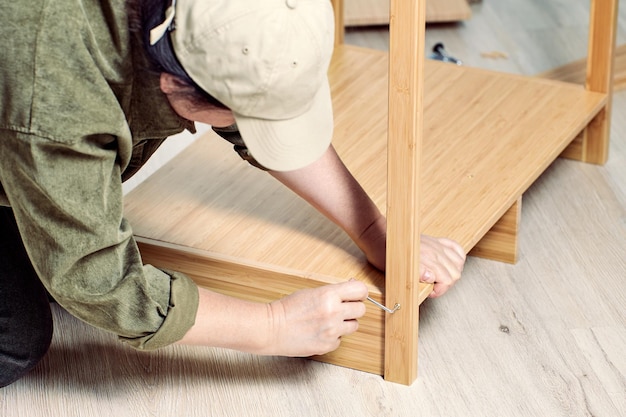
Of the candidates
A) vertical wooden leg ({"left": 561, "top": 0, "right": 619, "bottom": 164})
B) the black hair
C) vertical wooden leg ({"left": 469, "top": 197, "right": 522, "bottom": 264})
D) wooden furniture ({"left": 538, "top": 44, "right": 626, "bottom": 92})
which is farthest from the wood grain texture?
the black hair

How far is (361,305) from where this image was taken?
1081mm

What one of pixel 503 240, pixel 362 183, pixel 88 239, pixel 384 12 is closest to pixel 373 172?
pixel 362 183

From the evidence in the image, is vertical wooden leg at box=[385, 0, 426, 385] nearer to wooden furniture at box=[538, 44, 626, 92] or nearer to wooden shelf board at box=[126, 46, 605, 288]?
wooden shelf board at box=[126, 46, 605, 288]

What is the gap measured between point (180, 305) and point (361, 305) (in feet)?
0.68

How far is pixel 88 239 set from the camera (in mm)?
899

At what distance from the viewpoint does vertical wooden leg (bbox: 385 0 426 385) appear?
939 millimetres

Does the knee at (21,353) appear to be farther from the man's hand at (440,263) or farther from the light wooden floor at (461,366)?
the man's hand at (440,263)

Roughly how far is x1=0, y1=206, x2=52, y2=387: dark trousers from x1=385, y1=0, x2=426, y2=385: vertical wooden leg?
0.41 meters

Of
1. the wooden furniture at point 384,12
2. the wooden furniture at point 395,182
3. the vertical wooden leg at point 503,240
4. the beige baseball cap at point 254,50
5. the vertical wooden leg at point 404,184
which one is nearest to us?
the beige baseball cap at point 254,50

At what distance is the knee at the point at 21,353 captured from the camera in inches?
45.1

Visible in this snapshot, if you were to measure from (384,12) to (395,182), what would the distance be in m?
1.17

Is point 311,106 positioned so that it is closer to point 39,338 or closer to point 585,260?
point 39,338

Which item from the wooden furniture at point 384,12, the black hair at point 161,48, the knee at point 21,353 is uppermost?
the black hair at point 161,48

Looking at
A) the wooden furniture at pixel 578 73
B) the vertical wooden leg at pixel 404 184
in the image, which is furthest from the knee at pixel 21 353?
the wooden furniture at pixel 578 73
